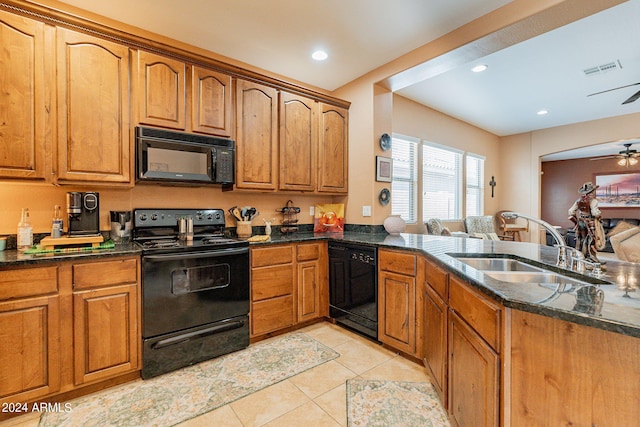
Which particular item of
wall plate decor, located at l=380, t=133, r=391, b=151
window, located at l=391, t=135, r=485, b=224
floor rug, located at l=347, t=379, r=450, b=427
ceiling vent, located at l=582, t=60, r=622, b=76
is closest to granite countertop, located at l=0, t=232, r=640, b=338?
floor rug, located at l=347, t=379, r=450, b=427

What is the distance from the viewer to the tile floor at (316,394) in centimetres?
165

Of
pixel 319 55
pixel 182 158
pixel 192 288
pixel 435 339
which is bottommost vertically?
pixel 435 339

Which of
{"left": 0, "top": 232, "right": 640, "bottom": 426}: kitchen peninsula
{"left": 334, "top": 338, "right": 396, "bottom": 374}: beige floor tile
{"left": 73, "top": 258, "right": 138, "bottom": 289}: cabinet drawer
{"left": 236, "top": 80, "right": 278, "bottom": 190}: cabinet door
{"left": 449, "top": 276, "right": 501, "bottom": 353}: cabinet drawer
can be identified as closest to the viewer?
{"left": 0, "top": 232, "right": 640, "bottom": 426}: kitchen peninsula

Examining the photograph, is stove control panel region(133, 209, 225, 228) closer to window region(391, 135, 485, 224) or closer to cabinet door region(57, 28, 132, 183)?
cabinet door region(57, 28, 132, 183)

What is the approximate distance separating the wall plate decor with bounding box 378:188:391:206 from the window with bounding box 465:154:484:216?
3170mm

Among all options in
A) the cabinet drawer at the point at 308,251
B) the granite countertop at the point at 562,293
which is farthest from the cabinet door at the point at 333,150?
the granite countertop at the point at 562,293

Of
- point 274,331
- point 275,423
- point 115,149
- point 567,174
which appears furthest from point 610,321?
point 567,174

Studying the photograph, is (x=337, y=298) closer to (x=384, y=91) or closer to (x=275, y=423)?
(x=275, y=423)

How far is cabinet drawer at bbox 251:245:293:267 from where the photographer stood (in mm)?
2555

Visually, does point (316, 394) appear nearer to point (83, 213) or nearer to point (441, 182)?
point (83, 213)

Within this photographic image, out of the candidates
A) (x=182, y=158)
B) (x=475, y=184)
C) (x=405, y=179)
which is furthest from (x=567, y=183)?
(x=182, y=158)

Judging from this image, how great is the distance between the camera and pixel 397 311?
2.33 m

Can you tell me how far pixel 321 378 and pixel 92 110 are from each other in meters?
Result: 2.49

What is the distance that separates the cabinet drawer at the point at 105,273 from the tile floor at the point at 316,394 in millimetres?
784
